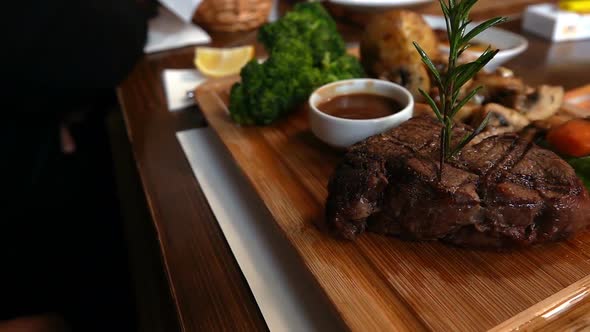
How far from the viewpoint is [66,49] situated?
2.77 metres

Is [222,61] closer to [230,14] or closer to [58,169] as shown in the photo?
[230,14]

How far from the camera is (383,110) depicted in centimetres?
192

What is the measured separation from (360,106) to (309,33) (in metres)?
0.69

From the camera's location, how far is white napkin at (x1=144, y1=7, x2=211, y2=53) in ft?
11.2

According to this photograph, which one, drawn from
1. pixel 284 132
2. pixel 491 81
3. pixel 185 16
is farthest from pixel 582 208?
pixel 185 16

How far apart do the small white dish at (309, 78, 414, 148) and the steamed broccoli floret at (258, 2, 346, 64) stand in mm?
398

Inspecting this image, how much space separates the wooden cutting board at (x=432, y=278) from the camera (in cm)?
117

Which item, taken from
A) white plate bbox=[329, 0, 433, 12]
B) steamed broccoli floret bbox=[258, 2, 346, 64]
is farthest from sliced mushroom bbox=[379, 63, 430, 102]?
white plate bbox=[329, 0, 433, 12]

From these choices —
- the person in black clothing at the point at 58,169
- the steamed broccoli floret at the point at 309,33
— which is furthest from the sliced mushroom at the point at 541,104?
the person in black clothing at the point at 58,169

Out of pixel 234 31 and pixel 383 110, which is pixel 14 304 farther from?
pixel 234 31

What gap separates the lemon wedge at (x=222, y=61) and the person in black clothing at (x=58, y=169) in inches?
19.6

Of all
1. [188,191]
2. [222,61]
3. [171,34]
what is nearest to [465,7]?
[188,191]

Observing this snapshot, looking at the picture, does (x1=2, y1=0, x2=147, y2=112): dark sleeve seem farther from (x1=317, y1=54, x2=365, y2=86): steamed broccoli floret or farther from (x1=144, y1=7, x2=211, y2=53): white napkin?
(x1=317, y1=54, x2=365, y2=86): steamed broccoli floret

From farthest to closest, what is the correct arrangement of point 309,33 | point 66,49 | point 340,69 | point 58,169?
point 58,169, point 66,49, point 309,33, point 340,69
